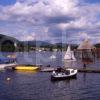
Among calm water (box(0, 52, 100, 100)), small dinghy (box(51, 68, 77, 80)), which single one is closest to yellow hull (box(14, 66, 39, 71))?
small dinghy (box(51, 68, 77, 80))

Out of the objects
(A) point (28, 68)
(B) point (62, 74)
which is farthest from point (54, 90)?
(A) point (28, 68)

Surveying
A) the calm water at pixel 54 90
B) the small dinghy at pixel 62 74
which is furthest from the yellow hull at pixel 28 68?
the calm water at pixel 54 90

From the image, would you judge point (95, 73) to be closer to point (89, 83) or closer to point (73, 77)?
point (73, 77)

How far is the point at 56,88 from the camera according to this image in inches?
3282

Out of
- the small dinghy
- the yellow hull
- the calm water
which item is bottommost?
the calm water

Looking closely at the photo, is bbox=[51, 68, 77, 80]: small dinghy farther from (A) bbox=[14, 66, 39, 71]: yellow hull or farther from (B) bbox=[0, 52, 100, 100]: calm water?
(A) bbox=[14, 66, 39, 71]: yellow hull

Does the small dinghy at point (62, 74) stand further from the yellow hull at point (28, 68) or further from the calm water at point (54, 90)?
the yellow hull at point (28, 68)

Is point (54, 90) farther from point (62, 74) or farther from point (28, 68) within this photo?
point (28, 68)

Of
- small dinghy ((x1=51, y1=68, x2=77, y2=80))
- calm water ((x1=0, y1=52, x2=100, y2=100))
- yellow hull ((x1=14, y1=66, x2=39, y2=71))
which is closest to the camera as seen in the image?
calm water ((x1=0, y1=52, x2=100, y2=100))

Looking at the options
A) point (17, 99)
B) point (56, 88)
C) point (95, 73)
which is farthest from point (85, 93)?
point (95, 73)

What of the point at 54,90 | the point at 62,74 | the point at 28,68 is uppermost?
the point at 28,68

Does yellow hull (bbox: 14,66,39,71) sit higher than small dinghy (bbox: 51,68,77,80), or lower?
higher

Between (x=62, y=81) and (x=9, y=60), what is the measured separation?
6572cm

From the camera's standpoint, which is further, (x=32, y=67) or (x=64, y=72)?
(x=32, y=67)
